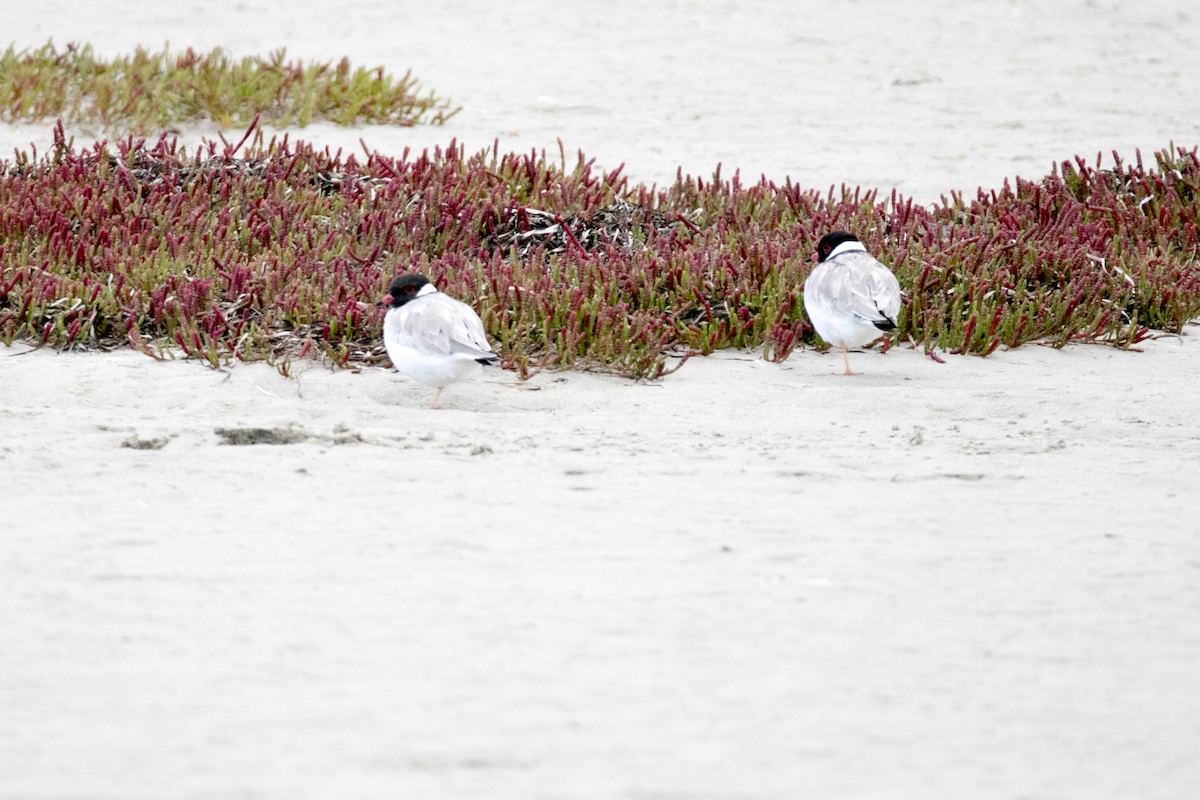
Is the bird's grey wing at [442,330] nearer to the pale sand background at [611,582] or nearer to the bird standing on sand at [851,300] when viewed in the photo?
the pale sand background at [611,582]

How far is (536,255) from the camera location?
860cm

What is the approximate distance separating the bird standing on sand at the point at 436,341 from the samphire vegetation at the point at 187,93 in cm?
664

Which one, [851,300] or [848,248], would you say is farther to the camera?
[848,248]

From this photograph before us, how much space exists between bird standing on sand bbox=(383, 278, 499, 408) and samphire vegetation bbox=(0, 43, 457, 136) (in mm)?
6640

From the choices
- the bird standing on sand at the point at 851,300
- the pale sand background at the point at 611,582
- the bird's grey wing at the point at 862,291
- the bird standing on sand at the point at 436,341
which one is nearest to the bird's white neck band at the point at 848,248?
the bird standing on sand at the point at 851,300

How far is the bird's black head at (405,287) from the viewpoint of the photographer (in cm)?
701

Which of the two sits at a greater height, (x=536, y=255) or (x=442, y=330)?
(x=536, y=255)

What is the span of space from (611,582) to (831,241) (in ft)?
12.8

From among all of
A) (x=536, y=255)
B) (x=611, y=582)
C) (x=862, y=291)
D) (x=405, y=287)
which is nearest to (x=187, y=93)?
(x=536, y=255)

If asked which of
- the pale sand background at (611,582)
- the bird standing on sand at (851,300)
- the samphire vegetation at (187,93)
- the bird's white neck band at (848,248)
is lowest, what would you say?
the pale sand background at (611,582)

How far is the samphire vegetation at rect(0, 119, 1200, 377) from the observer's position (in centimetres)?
755

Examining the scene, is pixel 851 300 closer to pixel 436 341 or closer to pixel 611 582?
pixel 436 341

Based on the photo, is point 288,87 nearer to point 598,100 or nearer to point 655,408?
point 598,100

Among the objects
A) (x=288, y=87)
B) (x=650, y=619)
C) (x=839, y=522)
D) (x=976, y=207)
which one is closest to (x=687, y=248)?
(x=976, y=207)
